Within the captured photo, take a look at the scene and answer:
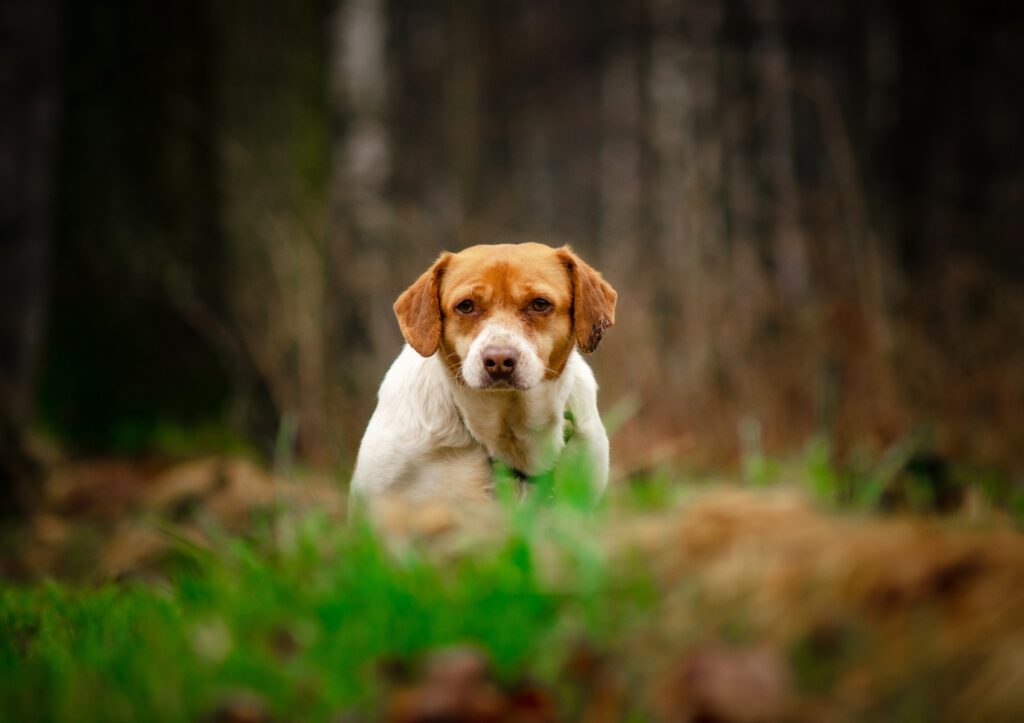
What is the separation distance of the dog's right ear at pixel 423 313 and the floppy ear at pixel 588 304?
1.69ft

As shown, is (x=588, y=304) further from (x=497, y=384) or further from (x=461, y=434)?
(x=461, y=434)

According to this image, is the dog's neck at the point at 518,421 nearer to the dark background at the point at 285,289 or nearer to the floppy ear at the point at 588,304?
the floppy ear at the point at 588,304

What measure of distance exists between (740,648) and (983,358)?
5.39 metres

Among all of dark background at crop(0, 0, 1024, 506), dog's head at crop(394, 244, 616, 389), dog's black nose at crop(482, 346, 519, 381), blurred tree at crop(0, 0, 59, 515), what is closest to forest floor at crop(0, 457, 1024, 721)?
dog's black nose at crop(482, 346, 519, 381)

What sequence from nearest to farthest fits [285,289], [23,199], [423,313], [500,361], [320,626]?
[320,626] < [500,361] < [423,313] < [285,289] < [23,199]

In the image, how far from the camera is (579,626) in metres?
2.05

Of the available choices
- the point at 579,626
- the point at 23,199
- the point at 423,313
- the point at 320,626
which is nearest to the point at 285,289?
the point at 23,199

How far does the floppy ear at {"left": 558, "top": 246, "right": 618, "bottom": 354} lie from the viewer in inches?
148

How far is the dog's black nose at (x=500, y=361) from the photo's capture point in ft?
11.5

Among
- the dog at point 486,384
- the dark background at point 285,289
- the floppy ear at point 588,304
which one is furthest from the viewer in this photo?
the dark background at point 285,289

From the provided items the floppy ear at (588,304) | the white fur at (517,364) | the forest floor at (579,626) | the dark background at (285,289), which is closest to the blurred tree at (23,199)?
the dark background at (285,289)

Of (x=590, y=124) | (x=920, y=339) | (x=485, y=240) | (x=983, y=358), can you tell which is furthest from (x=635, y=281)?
(x=590, y=124)

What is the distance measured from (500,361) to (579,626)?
5.13ft

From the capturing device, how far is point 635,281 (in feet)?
22.8
